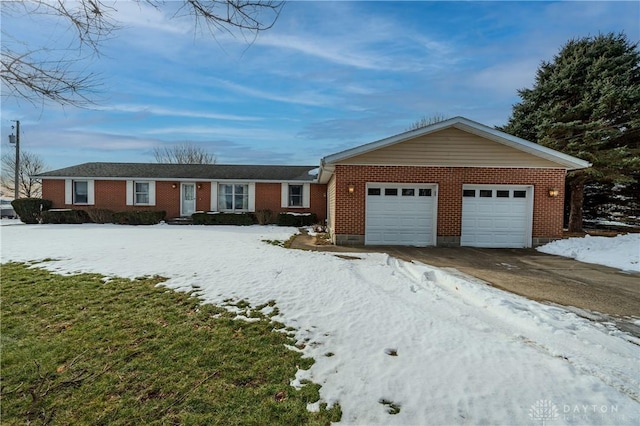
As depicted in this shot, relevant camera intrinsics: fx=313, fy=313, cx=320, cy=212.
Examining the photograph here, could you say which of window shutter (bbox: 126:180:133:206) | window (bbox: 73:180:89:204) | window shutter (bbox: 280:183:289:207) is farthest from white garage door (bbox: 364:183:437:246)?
window (bbox: 73:180:89:204)

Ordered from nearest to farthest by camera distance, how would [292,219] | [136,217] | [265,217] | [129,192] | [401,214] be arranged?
1. [401,214]
2. [136,217]
3. [292,219]
4. [265,217]
5. [129,192]

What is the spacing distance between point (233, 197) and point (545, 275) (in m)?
16.0

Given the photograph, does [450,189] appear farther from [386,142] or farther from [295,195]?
[295,195]

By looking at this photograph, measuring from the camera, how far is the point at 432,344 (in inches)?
133

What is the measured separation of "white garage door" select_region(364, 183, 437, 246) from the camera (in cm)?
1049

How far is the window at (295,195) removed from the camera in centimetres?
1894

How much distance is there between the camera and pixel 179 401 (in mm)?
2533

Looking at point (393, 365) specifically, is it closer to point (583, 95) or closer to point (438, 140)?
point (438, 140)

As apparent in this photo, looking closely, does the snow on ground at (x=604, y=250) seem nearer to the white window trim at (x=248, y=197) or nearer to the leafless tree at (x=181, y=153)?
the white window trim at (x=248, y=197)

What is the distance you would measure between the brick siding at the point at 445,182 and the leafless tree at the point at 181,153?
3361cm

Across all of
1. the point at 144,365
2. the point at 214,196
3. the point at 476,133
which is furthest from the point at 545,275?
the point at 214,196

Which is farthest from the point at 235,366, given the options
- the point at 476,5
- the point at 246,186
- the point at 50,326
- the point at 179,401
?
the point at 246,186

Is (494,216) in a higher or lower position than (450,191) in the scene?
lower

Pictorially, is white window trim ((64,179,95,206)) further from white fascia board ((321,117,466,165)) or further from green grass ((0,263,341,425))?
green grass ((0,263,341,425))
